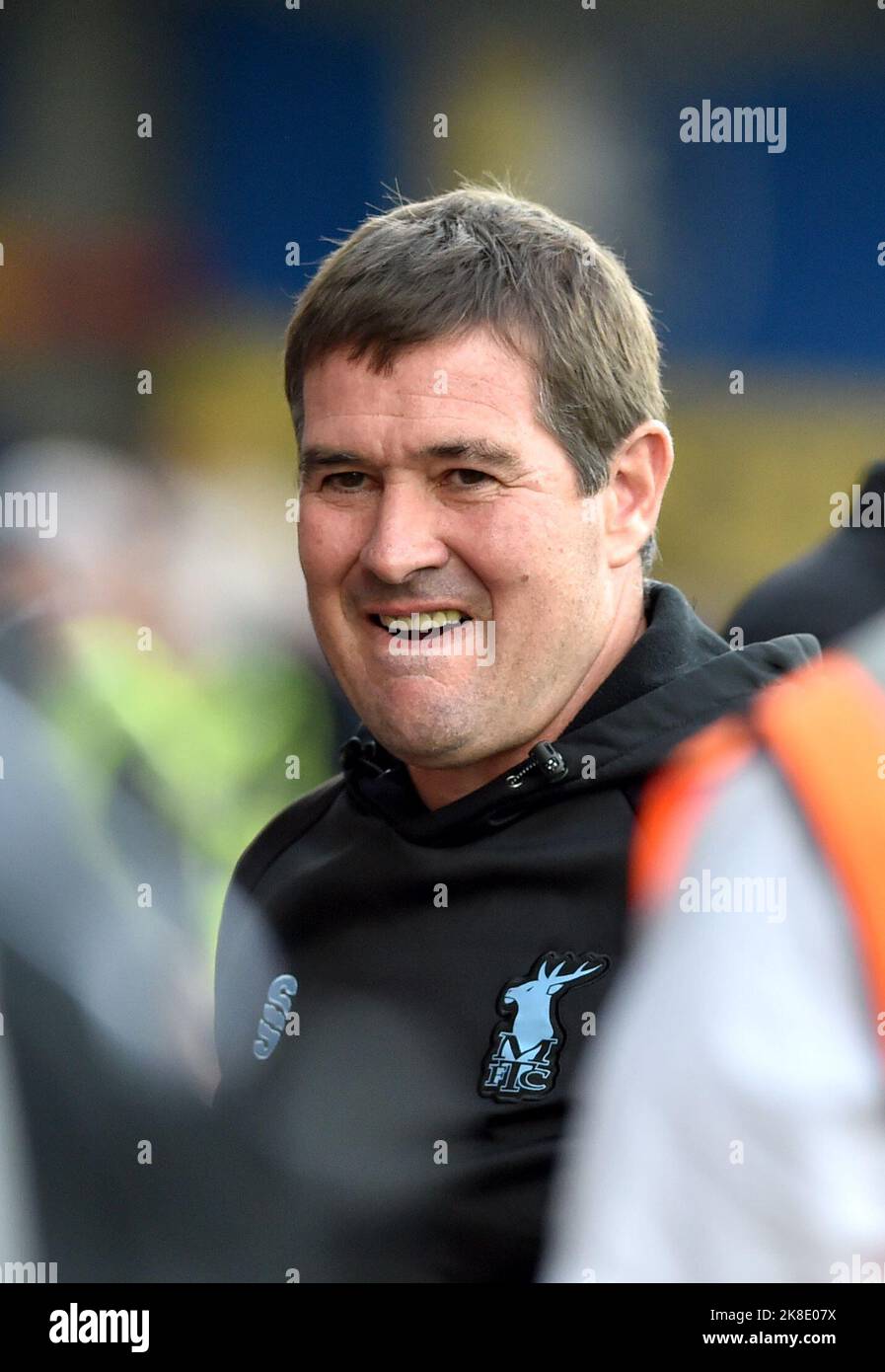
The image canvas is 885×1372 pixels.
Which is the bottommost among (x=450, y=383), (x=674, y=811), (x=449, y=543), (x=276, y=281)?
(x=674, y=811)

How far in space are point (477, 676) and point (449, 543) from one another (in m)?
0.13

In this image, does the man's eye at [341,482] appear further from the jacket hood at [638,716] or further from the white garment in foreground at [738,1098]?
the white garment in foreground at [738,1098]

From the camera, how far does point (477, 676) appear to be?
1.46m

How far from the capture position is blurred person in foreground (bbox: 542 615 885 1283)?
4.04 feet

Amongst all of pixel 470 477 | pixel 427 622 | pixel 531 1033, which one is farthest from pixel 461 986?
pixel 470 477

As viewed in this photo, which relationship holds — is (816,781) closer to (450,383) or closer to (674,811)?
(674,811)

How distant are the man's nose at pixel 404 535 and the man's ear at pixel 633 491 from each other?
182 millimetres

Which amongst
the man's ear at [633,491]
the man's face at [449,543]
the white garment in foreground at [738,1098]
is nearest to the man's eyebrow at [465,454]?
the man's face at [449,543]

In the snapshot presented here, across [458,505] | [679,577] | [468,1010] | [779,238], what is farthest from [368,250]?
[779,238]

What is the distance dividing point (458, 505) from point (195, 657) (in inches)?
82.4

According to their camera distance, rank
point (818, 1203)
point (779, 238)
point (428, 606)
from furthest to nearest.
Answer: point (779, 238) → point (428, 606) → point (818, 1203)

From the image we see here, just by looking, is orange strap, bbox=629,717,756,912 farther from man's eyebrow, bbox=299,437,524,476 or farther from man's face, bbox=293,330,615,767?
man's eyebrow, bbox=299,437,524,476

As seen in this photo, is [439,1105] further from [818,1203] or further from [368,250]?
[368,250]
